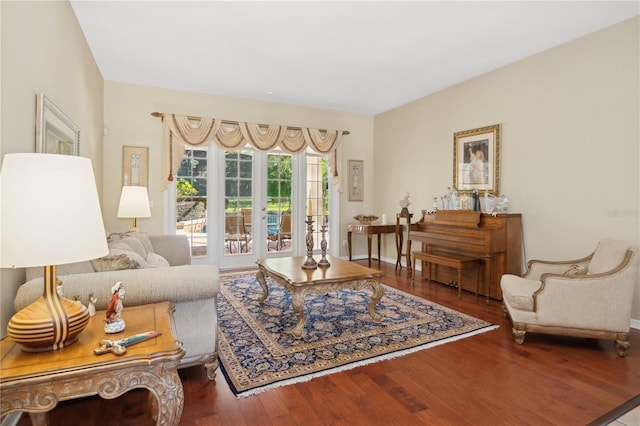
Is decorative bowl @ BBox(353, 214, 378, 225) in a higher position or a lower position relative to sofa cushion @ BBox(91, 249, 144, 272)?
higher

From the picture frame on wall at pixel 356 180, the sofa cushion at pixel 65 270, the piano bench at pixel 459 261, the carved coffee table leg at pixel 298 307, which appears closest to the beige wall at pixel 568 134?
the piano bench at pixel 459 261

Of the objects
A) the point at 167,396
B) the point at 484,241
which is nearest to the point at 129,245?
the point at 167,396

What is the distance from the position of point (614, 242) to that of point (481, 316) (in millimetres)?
1270

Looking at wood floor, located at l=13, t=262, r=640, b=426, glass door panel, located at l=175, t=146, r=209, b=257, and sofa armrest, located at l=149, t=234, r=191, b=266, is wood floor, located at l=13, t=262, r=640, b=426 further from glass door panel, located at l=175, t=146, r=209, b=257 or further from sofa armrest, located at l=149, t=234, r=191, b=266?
glass door panel, located at l=175, t=146, r=209, b=257

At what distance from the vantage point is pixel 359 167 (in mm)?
6504

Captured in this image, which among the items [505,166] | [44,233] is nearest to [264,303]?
[44,233]

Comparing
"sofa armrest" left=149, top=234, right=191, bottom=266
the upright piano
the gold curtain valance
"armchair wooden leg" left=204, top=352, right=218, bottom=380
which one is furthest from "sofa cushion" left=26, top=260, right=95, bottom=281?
the upright piano

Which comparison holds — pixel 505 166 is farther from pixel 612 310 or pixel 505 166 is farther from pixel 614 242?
pixel 612 310

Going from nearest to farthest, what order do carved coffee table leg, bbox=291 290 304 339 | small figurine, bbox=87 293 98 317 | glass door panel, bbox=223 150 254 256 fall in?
small figurine, bbox=87 293 98 317, carved coffee table leg, bbox=291 290 304 339, glass door panel, bbox=223 150 254 256

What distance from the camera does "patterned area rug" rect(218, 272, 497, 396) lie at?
234 centimetres

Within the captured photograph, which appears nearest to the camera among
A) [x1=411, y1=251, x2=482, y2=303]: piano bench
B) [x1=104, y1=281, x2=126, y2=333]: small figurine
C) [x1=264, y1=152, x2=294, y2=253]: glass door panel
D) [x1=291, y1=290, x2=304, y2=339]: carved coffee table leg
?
[x1=104, y1=281, x2=126, y2=333]: small figurine

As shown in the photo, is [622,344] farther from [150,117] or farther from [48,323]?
[150,117]

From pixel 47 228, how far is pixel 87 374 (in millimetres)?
528

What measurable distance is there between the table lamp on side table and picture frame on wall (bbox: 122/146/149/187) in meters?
3.93
